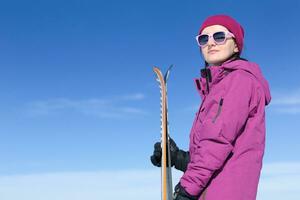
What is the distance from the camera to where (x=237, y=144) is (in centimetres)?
473

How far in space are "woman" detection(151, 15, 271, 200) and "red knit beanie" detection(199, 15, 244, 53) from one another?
1.52ft

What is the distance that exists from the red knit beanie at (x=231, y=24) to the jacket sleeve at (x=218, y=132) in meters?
0.82

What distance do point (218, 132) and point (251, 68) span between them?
0.81 metres

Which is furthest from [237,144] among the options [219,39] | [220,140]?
[219,39]

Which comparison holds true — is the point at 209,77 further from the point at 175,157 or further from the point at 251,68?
the point at 175,157

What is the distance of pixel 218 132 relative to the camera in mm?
4586

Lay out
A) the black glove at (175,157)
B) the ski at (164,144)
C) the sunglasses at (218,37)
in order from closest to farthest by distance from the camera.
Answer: the sunglasses at (218,37), the ski at (164,144), the black glove at (175,157)

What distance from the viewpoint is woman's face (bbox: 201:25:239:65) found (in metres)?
5.39

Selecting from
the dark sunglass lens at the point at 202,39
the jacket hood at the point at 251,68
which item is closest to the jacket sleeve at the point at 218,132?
the jacket hood at the point at 251,68

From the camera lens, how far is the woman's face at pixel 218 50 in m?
5.39

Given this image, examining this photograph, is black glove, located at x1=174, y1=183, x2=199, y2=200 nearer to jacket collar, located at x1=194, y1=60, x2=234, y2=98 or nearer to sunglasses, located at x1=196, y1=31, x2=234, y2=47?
jacket collar, located at x1=194, y1=60, x2=234, y2=98

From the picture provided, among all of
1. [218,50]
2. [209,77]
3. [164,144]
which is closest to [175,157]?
[164,144]

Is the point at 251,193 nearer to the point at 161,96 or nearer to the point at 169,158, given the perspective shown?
the point at 169,158

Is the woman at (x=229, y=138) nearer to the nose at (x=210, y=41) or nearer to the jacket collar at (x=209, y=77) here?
the jacket collar at (x=209, y=77)
